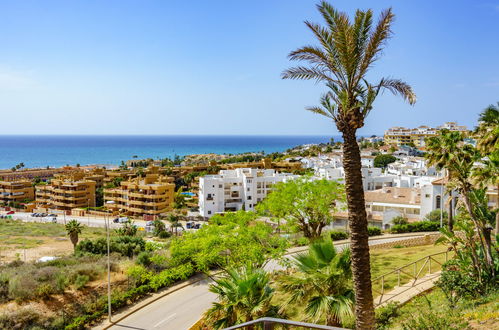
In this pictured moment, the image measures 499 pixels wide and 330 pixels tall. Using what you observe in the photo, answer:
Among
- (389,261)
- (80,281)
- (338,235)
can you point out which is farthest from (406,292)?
(338,235)

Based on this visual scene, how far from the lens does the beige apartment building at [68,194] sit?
292 feet

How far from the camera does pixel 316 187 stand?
1154 inches

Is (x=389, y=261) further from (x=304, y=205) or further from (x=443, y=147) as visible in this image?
(x=443, y=147)

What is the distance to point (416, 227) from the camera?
127 ft

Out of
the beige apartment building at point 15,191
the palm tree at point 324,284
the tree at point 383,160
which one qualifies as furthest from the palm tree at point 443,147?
the beige apartment building at point 15,191

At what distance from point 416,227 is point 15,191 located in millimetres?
94997

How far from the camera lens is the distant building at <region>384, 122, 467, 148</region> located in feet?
517

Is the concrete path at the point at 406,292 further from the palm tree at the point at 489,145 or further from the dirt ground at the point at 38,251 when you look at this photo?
the dirt ground at the point at 38,251

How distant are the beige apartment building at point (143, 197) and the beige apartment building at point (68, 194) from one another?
990 cm

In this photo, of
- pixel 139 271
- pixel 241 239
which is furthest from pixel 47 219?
pixel 241 239

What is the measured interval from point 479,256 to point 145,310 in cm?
1719

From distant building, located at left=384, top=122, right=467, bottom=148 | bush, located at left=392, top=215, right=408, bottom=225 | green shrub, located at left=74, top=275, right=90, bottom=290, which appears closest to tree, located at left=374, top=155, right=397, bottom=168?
distant building, located at left=384, top=122, right=467, bottom=148

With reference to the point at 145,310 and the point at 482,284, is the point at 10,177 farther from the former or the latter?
the point at 482,284

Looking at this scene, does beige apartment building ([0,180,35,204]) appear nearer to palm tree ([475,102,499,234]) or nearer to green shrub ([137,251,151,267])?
green shrub ([137,251,151,267])
